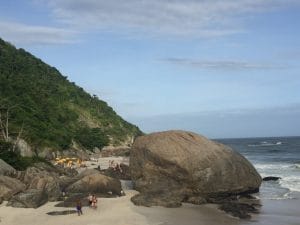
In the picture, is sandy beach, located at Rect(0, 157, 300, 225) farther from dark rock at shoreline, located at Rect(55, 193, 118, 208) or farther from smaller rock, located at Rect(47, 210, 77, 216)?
dark rock at shoreline, located at Rect(55, 193, 118, 208)

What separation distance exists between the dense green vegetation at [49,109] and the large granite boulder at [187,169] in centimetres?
2225

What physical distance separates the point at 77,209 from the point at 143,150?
26.7ft

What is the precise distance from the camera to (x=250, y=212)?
1043 inches

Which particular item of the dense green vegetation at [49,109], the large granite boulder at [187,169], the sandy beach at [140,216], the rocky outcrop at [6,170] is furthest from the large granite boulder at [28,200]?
the dense green vegetation at [49,109]

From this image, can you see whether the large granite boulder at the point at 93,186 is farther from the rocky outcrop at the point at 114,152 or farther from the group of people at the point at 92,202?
the rocky outcrop at the point at 114,152

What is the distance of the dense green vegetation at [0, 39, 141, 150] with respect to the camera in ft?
194

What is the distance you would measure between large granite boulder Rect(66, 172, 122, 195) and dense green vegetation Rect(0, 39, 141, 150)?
21488 mm

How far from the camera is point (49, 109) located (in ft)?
259

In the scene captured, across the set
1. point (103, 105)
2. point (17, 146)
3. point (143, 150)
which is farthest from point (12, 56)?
point (143, 150)

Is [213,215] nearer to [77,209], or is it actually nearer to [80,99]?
[77,209]

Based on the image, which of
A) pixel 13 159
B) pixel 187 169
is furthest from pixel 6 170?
pixel 187 169

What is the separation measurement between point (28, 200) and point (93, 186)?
479 centimetres

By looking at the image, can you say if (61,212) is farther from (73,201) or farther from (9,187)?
(9,187)

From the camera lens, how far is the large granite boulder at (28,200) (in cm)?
2613
